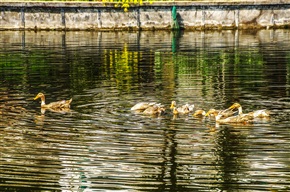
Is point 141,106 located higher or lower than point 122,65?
lower

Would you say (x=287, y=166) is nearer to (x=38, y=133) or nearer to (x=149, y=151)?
(x=149, y=151)

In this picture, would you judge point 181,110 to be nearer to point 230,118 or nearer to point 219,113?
point 219,113

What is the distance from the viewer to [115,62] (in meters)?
38.4

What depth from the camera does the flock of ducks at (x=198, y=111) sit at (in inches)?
854

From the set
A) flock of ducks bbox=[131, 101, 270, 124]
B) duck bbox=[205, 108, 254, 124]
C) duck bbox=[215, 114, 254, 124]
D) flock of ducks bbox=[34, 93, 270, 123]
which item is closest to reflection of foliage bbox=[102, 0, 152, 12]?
flock of ducks bbox=[34, 93, 270, 123]

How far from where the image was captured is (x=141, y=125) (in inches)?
841

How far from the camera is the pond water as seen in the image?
16.1 meters

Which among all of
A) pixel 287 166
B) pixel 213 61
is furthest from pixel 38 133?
pixel 213 61

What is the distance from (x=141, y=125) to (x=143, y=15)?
3666cm

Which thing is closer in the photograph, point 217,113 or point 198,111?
point 217,113

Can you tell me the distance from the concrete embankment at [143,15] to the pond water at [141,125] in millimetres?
14431

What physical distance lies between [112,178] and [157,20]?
139 ft

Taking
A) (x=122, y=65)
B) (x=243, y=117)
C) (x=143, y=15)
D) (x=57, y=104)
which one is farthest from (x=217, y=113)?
(x=143, y=15)

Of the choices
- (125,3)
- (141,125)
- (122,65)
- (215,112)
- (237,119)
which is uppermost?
(125,3)
